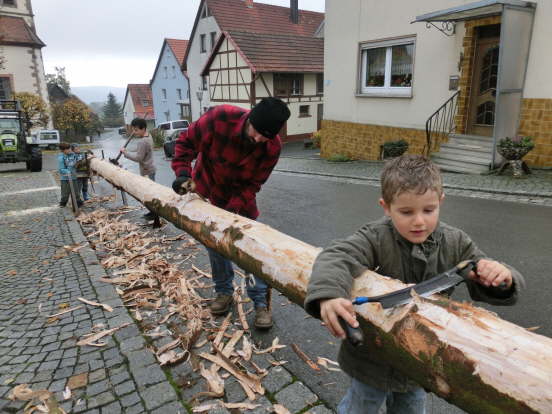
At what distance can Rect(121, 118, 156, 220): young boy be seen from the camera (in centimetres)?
750

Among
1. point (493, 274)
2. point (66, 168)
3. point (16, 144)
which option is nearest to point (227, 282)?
point (493, 274)

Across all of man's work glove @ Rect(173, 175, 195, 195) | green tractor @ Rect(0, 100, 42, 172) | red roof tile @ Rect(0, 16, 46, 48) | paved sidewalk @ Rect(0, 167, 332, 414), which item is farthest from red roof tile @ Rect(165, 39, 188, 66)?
man's work glove @ Rect(173, 175, 195, 195)

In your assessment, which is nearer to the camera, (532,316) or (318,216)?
(532,316)

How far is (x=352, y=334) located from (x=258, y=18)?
34.9 metres

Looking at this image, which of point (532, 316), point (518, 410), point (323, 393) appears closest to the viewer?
point (518, 410)

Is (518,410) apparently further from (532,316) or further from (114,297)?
(114,297)

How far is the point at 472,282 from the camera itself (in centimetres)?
166

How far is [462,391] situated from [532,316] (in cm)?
265

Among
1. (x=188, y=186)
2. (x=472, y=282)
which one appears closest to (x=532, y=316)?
(x=472, y=282)

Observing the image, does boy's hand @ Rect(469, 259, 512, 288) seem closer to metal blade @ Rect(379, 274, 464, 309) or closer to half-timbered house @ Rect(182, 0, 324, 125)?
metal blade @ Rect(379, 274, 464, 309)

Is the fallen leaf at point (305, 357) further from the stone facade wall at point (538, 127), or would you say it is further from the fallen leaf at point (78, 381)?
the stone facade wall at point (538, 127)

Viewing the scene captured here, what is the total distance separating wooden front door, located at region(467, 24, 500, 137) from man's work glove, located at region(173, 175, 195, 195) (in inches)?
388

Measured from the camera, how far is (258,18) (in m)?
32.4

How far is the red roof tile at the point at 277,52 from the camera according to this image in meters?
26.0
